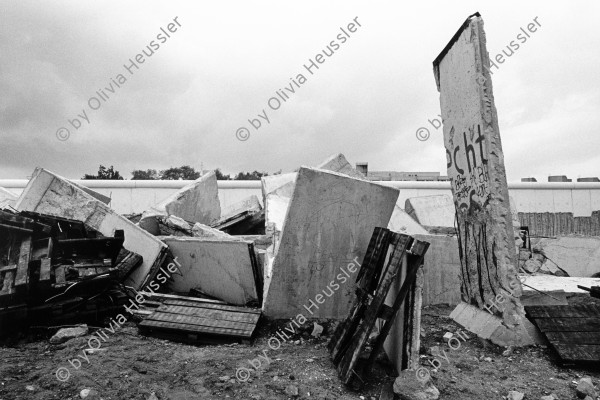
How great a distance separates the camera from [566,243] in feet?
25.8

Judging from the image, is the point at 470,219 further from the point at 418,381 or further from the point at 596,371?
the point at 418,381

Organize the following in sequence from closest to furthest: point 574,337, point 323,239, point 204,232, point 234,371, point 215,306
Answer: point 234,371
point 574,337
point 323,239
point 215,306
point 204,232

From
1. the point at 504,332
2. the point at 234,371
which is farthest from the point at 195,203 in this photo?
the point at 504,332

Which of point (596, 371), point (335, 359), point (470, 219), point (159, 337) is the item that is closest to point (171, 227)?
point (159, 337)

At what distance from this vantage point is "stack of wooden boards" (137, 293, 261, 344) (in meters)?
3.94

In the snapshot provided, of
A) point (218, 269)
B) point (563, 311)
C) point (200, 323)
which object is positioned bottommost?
point (200, 323)

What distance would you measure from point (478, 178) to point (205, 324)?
2946 mm

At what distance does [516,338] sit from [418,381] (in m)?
1.38

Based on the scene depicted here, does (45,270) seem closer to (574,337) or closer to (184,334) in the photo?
(184,334)

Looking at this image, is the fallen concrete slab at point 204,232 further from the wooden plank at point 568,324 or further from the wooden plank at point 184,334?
the wooden plank at point 568,324

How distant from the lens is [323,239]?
14.1ft

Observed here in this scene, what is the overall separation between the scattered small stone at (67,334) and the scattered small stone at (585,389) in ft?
13.1

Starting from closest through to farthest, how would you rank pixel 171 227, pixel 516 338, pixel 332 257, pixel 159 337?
pixel 516 338
pixel 159 337
pixel 332 257
pixel 171 227

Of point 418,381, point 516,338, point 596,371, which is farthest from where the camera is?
point 516,338
